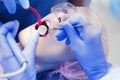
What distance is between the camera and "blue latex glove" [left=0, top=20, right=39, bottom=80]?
99 centimetres

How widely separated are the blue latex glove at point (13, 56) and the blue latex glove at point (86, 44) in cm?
13

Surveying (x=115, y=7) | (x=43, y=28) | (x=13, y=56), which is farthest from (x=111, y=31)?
(x=13, y=56)

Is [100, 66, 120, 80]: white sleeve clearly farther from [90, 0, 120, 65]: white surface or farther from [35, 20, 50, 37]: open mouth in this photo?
[35, 20, 50, 37]: open mouth

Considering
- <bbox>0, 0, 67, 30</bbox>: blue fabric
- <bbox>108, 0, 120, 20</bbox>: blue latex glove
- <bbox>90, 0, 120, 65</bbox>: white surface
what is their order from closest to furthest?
<bbox>108, 0, 120, 20</bbox>: blue latex glove
<bbox>90, 0, 120, 65</bbox>: white surface
<bbox>0, 0, 67, 30</bbox>: blue fabric

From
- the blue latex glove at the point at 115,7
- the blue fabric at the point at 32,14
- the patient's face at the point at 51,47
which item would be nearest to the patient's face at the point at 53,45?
the patient's face at the point at 51,47

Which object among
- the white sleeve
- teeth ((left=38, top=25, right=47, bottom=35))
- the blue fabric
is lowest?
the white sleeve

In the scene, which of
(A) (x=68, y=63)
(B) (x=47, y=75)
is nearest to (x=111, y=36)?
(A) (x=68, y=63)

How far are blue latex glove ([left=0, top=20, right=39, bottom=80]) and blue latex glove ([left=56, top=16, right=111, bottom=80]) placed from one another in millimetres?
135

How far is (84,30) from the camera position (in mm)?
1014

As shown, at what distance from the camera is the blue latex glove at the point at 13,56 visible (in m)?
0.99

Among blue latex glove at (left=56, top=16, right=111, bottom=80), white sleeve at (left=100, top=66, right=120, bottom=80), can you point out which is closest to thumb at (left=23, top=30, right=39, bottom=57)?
blue latex glove at (left=56, top=16, right=111, bottom=80)

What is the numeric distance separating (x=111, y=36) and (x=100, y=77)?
14.0 inches

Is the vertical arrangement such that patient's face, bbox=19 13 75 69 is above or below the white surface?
below

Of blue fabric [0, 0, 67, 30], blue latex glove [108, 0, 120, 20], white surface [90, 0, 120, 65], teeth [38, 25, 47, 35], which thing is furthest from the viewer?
blue fabric [0, 0, 67, 30]
